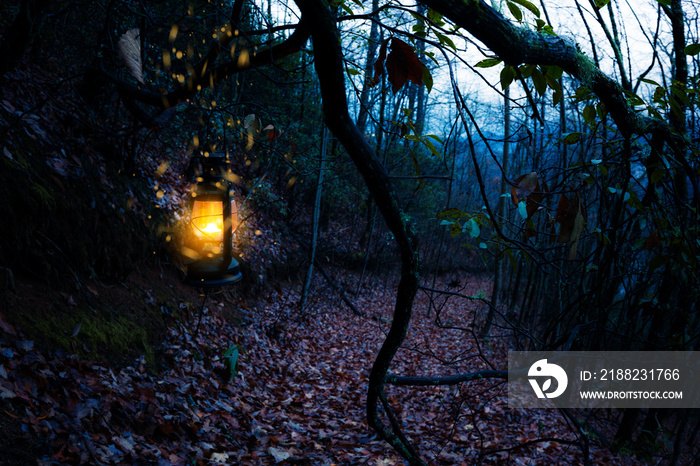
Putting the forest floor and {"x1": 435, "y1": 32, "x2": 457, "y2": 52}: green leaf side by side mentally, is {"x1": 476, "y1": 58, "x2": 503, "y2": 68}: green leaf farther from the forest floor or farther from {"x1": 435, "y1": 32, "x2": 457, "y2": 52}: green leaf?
the forest floor

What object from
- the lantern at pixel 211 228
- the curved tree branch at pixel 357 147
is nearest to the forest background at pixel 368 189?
the curved tree branch at pixel 357 147

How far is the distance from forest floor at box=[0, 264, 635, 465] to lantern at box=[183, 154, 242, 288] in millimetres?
1300

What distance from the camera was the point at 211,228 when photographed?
2947mm

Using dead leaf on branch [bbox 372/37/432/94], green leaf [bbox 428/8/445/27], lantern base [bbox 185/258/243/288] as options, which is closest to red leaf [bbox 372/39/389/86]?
dead leaf on branch [bbox 372/37/432/94]

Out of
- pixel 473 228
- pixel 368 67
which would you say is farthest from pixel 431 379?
pixel 368 67

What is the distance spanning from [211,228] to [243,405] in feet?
8.94

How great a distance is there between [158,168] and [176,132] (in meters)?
1.03

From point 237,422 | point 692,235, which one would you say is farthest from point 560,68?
point 237,422

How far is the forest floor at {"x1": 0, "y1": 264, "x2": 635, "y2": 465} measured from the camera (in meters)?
2.65

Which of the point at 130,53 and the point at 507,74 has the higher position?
the point at 130,53

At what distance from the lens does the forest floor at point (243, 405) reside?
104 inches

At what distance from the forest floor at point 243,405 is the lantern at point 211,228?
1.30 m

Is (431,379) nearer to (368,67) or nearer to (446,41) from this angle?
(446,41)

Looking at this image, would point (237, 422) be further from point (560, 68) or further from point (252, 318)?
point (560, 68)
